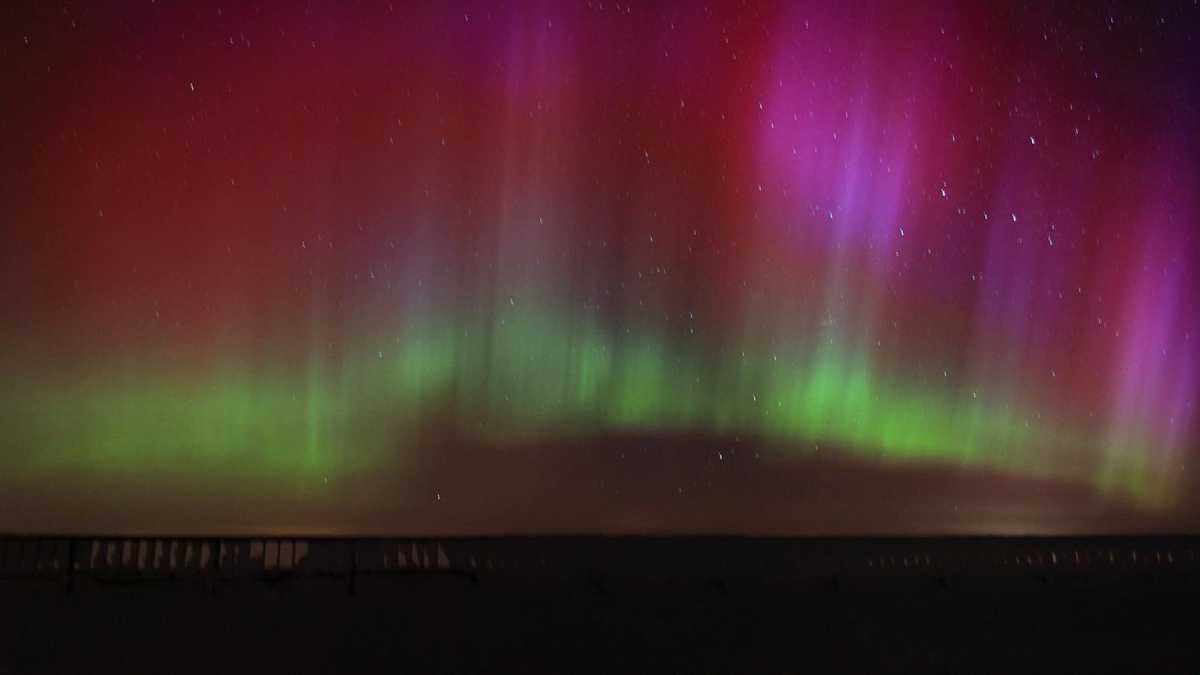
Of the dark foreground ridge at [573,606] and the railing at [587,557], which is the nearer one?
the dark foreground ridge at [573,606]

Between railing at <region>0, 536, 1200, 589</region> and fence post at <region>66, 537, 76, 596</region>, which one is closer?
fence post at <region>66, 537, 76, 596</region>

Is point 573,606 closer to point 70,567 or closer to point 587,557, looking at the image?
point 587,557

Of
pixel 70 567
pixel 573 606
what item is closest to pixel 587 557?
pixel 573 606

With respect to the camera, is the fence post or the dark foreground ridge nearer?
the dark foreground ridge

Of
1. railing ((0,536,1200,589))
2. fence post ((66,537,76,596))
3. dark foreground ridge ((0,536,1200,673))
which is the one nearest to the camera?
dark foreground ridge ((0,536,1200,673))

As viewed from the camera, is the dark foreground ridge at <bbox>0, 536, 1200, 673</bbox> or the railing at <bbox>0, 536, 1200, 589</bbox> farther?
the railing at <bbox>0, 536, 1200, 589</bbox>

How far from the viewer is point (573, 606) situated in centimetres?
176

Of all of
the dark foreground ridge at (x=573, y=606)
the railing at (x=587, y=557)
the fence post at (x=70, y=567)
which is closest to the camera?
the dark foreground ridge at (x=573, y=606)

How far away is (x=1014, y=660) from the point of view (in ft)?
5.67

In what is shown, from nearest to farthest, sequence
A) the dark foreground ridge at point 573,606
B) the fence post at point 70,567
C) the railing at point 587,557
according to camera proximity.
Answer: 1. the dark foreground ridge at point 573,606
2. the fence post at point 70,567
3. the railing at point 587,557

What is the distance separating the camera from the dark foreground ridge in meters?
1.55

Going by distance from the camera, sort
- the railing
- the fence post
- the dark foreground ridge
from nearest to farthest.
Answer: the dark foreground ridge < the fence post < the railing

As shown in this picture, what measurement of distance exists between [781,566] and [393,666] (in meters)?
0.88

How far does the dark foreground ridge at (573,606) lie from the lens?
155 centimetres
